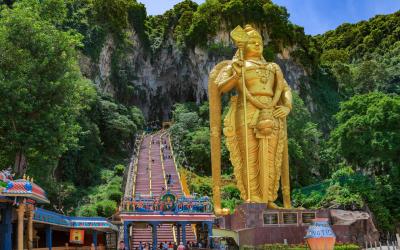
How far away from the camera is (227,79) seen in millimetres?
14352

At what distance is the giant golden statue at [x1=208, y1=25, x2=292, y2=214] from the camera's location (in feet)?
46.1

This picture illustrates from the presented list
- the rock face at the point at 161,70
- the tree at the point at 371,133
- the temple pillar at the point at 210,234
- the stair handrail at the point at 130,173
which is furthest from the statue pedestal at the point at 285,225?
the rock face at the point at 161,70

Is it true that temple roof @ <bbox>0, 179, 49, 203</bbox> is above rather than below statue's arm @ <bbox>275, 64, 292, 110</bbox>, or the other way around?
below

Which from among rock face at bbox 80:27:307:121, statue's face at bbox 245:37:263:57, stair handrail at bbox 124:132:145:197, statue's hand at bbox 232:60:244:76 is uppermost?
rock face at bbox 80:27:307:121

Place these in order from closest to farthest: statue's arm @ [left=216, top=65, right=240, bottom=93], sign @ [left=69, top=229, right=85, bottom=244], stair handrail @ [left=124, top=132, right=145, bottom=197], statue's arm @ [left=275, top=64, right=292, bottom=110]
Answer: sign @ [left=69, top=229, right=85, bottom=244], statue's arm @ [left=216, top=65, right=240, bottom=93], statue's arm @ [left=275, top=64, right=292, bottom=110], stair handrail @ [left=124, top=132, right=145, bottom=197]

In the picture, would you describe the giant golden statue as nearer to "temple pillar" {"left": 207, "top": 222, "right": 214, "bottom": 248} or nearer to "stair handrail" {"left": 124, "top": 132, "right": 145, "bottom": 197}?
"temple pillar" {"left": 207, "top": 222, "right": 214, "bottom": 248}

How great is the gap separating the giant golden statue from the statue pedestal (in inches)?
36.2

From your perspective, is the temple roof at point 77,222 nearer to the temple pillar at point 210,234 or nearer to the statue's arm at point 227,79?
the temple pillar at point 210,234

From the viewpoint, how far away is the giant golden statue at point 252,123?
14062mm

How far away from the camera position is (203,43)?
3572 centimetres

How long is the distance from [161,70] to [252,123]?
29.1 metres

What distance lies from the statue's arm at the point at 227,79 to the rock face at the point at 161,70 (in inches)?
724

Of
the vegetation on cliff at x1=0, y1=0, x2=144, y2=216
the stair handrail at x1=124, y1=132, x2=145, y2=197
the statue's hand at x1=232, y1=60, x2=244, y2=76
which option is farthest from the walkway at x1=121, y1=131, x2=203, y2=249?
the statue's hand at x1=232, y1=60, x2=244, y2=76

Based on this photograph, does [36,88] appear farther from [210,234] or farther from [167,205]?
[210,234]
